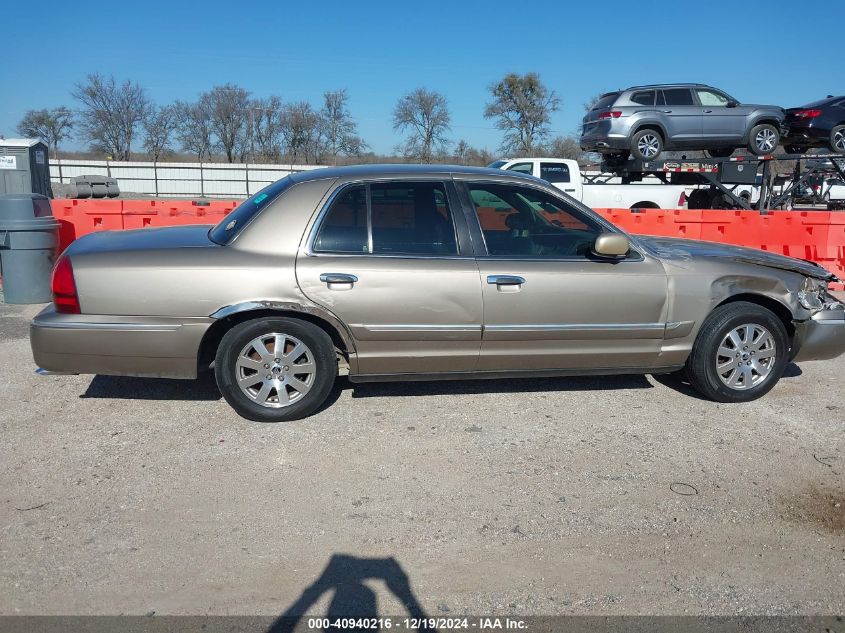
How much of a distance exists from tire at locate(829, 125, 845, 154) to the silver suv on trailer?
3.73 ft

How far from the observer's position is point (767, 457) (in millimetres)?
4281

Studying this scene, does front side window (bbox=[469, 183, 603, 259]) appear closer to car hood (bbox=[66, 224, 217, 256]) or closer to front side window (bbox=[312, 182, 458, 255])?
front side window (bbox=[312, 182, 458, 255])

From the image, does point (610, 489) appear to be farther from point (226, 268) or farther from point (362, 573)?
point (226, 268)

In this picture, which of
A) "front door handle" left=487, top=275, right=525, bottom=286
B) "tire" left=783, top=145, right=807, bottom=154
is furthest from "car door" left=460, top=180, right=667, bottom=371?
"tire" left=783, top=145, right=807, bottom=154

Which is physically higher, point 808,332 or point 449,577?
point 808,332

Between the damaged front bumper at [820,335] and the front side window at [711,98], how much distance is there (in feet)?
36.4

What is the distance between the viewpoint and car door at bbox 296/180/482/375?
14.8 ft

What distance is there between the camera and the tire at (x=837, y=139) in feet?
50.3

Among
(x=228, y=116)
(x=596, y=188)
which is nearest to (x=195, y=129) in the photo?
(x=228, y=116)

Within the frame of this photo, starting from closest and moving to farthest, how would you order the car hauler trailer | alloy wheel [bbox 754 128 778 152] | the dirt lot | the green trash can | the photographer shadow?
the photographer shadow < the dirt lot < the green trash can < the car hauler trailer < alloy wheel [bbox 754 128 778 152]

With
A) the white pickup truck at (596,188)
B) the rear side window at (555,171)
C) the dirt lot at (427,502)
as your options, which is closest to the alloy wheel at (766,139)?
the white pickup truck at (596,188)

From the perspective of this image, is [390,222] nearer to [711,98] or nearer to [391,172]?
[391,172]

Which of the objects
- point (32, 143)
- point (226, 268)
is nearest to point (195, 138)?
point (32, 143)

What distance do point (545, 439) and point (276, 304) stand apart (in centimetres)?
185
